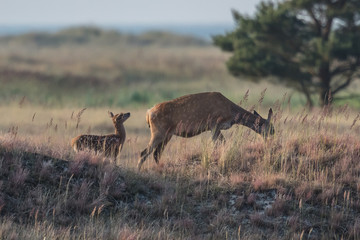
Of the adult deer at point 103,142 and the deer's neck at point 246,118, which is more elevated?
the deer's neck at point 246,118

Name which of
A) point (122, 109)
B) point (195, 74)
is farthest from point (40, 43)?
point (122, 109)

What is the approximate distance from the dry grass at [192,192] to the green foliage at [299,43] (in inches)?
441

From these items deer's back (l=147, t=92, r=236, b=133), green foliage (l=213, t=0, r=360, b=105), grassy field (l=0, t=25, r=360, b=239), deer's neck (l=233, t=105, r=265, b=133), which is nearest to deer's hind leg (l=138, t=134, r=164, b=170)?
deer's back (l=147, t=92, r=236, b=133)

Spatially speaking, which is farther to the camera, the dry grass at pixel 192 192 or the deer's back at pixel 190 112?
the deer's back at pixel 190 112

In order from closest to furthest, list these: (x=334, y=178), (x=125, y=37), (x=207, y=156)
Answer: (x=334, y=178) < (x=207, y=156) < (x=125, y=37)

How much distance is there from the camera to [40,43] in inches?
2719

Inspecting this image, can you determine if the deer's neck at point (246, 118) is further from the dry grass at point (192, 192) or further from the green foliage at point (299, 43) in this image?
the green foliage at point (299, 43)

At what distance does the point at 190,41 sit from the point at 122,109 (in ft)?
219

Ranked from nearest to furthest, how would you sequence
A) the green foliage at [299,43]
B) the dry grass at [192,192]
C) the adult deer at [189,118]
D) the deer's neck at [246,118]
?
the dry grass at [192,192], the adult deer at [189,118], the deer's neck at [246,118], the green foliage at [299,43]

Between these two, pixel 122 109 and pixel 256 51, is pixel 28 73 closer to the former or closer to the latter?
pixel 122 109

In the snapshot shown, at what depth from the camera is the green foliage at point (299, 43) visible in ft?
68.3

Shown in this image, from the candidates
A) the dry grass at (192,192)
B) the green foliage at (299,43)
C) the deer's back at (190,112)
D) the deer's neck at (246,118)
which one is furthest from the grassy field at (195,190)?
the green foliage at (299,43)

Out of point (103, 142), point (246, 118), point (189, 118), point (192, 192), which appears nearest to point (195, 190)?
point (192, 192)

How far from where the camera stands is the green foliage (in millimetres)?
20828
